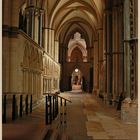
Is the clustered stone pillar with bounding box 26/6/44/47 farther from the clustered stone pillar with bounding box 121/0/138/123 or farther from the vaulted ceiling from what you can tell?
the clustered stone pillar with bounding box 121/0/138/123

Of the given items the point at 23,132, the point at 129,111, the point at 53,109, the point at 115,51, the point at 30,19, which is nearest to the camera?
the point at 23,132

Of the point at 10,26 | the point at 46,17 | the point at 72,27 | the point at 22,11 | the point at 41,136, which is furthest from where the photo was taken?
the point at 72,27

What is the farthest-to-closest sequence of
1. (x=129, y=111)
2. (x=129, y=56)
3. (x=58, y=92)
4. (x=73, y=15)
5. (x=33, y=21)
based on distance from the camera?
(x=73, y=15)
(x=33, y=21)
(x=58, y=92)
(x=129, y=56)
(x=129, y=111)

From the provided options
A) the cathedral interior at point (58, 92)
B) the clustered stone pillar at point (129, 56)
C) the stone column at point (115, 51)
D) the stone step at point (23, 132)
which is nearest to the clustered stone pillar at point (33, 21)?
the cathedral interior at point (58, 92)

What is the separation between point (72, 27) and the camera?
39.2 meters

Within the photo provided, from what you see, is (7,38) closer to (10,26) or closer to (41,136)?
(10,26)

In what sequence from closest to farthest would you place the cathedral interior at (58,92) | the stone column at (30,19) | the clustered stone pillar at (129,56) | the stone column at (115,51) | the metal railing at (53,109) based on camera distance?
the cathedral interior at (58,92), the metal railing at (53,109), the clustered stone pillar at (129,56), the stone column at (115,51), the stone column at (30,19)

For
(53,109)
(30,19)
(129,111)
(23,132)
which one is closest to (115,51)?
(30,19)

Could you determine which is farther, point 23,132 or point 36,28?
point 36,28

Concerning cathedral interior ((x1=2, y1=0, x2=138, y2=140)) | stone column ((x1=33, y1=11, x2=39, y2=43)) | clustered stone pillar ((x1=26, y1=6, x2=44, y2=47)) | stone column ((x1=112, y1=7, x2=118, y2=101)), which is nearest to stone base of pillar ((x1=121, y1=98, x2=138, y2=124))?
cathedral interior ((x1=2, y1=0, x2=138, y2=140))

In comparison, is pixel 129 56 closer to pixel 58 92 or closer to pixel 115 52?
pixel 58 92

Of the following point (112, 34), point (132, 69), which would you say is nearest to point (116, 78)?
point (112, 34)

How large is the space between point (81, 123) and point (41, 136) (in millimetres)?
3110

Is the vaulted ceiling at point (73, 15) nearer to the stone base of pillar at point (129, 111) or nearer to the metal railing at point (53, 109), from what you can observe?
the stone base of pillar at point (129, 111)
